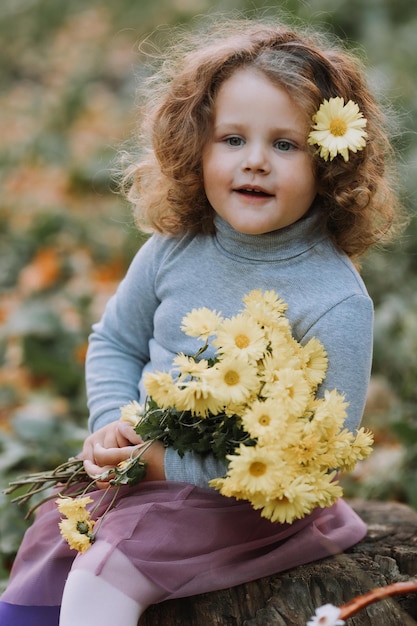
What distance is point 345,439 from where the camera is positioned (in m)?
1.77

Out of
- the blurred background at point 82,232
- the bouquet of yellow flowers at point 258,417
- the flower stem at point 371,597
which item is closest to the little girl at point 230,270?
the bouquet of yellow flowers at point 258,417

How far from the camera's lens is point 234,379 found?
67.4 inches

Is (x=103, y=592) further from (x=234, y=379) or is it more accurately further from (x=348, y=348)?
(x=348, y=348)

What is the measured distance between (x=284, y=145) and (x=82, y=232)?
127 inches

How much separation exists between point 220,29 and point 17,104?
5.75 meters

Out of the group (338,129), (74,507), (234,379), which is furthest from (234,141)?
(74,507)

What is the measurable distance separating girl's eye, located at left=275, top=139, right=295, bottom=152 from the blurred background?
429 millimetres

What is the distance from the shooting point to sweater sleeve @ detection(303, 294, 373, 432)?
193 cm

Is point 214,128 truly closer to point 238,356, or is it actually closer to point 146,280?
point 146,280

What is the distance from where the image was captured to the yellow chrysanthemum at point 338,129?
1.93 metres

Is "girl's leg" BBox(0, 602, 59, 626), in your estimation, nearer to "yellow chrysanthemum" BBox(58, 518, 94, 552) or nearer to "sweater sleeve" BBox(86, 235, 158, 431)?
"yellow chrysanthemum" BBox(58, 518, 94, 552)

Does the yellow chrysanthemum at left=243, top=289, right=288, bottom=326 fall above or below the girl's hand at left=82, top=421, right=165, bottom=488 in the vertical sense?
above

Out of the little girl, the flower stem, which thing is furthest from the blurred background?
the flower stem

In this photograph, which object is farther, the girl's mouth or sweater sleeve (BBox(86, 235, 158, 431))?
sweater sleeve (BBox(86, 235, 158, 431))
